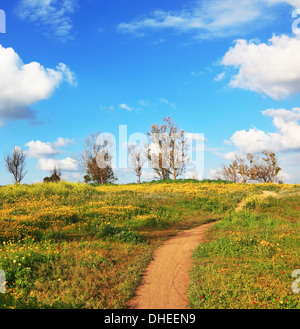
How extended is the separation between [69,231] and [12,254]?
535 centimetres

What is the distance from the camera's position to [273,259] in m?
10.2

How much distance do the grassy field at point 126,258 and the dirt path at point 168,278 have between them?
0.96 ft

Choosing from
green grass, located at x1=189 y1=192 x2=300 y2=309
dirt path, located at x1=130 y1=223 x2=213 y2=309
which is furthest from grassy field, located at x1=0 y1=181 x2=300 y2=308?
dirt path, located at x1=130 y1=223 x2=213 y2=309

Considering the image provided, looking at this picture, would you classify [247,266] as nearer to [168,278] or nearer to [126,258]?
[168,278]

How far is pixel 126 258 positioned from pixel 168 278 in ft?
7.11

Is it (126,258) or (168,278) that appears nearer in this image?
(168,278)

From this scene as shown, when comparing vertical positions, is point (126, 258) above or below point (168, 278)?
above

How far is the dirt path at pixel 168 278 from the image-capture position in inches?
300

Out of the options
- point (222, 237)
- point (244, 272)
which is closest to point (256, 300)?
point (244, 272)

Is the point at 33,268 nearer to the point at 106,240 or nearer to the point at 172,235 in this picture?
the point at 106,240

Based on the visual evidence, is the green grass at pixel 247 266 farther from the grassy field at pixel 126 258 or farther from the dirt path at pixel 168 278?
the dirt path at pixel 168 278

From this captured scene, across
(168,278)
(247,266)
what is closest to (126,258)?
(168,278)

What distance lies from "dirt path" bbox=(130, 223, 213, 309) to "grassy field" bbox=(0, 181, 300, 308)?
0.29 metres

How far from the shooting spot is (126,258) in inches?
428
